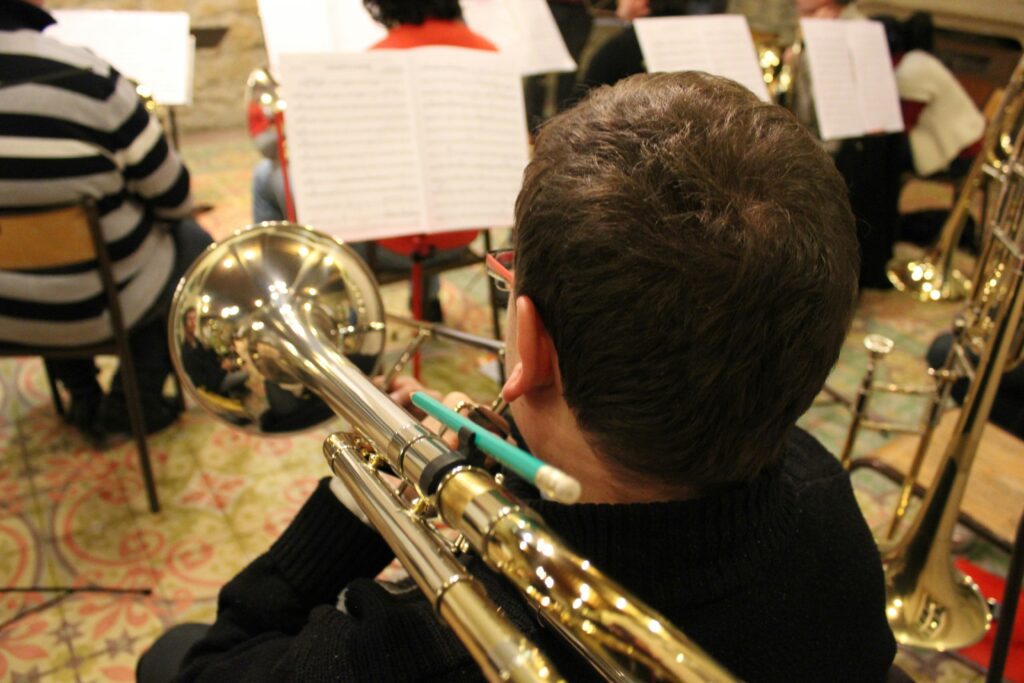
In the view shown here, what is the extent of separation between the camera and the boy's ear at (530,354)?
1.77 feet

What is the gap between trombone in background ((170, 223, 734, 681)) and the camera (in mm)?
386

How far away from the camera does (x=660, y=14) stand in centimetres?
272

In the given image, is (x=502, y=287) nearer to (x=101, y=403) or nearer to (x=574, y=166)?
(x=574, y=166)

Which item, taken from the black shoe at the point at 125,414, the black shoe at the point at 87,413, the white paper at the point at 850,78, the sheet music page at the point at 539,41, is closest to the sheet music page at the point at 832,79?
the white paper at the point at 850,78

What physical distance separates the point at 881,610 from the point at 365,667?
19.8 inches

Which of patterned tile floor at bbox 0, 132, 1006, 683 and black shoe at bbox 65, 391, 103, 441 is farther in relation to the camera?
black shoe at bbox 65, 391, 103, 441

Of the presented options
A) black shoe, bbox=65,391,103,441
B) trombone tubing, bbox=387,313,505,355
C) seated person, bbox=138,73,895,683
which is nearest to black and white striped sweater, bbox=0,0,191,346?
black shoe, bbox=65,391,103,441

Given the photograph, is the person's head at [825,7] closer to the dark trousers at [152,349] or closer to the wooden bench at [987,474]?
the wooden bench at [987,474]

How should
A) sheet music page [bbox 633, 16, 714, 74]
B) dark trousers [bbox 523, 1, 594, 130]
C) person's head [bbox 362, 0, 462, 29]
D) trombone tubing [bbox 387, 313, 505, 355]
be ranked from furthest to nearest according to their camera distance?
dark trousers [bbox 523, 1, 594, 130]
sheet music page [bbox 633, 16, 714, 74]
person's head [bbox 362, 0, 462, 29]
trombone tubing [bbox 387, 313, 505, 355]

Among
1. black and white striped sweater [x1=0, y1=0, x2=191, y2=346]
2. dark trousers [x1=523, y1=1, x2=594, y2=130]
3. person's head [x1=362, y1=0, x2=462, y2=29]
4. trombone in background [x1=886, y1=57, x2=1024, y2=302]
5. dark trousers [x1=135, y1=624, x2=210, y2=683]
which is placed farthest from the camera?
dark trousers [x1=523, y1=1, x2=594, y2=130]

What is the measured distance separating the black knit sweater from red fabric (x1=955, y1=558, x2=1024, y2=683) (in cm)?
91

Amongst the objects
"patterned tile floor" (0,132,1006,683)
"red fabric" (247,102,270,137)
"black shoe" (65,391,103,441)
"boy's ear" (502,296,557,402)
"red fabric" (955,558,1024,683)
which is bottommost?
"red fabric" (955,558,1024,683)

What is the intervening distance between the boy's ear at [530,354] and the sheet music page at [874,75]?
2200 millimetres

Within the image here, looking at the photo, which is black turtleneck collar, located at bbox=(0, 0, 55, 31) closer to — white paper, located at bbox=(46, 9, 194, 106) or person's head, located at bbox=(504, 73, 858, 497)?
white paper, located at bbox=(46, 9, 194, 106)
